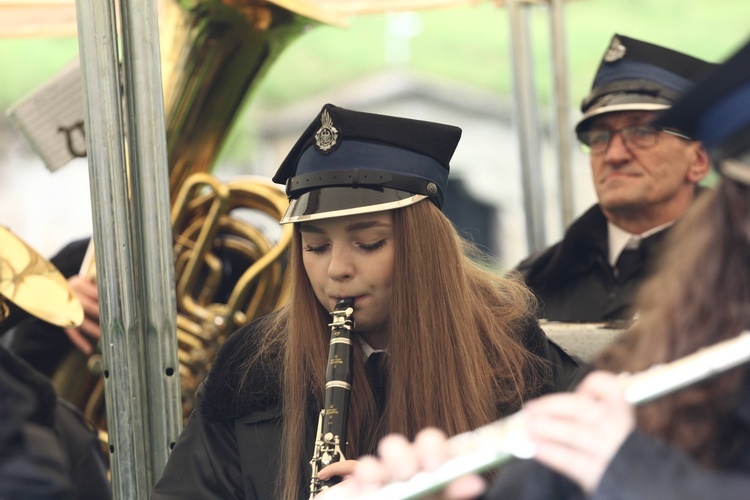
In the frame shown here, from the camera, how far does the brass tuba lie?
156 inches

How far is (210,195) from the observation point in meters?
4.46

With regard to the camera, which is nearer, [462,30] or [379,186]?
[379,186]

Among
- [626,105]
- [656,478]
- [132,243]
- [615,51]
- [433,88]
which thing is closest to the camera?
[656,478]

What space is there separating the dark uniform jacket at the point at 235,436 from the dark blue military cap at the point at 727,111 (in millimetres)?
1224

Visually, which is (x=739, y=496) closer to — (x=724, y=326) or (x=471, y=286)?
(x=724, y=326)

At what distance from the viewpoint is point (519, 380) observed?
264 cm

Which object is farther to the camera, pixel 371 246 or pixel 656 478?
pixel 371 246

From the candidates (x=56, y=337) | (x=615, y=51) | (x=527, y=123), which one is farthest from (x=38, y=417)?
(x=527, y=123)

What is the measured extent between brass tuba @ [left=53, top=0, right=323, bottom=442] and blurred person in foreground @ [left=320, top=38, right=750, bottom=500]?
2346 mm

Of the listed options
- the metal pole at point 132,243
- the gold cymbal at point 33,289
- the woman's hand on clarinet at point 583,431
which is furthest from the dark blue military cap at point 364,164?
→ the woman's hand on clarinet at point 583,431

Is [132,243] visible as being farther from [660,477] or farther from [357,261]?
[660,477]

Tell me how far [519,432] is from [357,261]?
4.16 ft

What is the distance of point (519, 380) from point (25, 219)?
35.5 feet

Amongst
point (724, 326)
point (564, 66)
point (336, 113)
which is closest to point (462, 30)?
point (564, 66)
